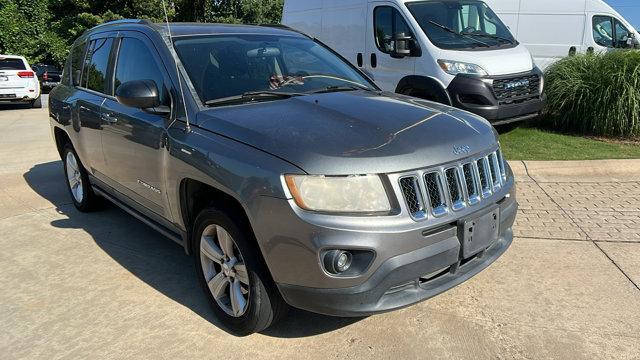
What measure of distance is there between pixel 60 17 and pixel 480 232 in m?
38.1

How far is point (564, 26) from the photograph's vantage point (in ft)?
37.0

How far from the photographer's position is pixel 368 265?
8.34 ft

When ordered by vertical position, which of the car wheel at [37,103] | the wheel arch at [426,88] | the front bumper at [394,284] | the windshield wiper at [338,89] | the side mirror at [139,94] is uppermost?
the side mirror at [139,94]

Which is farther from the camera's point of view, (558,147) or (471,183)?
(558,147)

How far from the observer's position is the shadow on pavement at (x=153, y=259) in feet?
10.8

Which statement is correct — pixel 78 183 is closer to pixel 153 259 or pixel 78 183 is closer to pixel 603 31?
pixel 153 259

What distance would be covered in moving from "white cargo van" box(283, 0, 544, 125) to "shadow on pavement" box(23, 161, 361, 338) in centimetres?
447

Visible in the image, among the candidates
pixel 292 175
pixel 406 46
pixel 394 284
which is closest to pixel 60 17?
pixel 406 46

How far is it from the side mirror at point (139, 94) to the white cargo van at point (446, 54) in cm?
488

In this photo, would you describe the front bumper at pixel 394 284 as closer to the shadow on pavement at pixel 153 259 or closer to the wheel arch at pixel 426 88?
the shadow on pavement at pixel 153 259

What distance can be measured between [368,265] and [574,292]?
1.88 metres

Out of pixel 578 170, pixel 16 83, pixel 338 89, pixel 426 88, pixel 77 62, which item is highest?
pixel 77 62

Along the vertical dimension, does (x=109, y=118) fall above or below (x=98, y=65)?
below

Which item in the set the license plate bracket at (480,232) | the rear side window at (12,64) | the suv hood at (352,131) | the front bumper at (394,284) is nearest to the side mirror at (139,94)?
the suv hood at (352,131)
